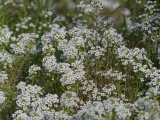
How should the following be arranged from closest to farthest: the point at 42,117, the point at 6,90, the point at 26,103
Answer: the point at 42,117 < the point at 26,103 < the point at 6,90

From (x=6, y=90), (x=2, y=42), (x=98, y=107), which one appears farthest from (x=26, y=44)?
(x=98, y=107)

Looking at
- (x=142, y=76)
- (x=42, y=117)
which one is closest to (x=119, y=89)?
(x=142, y=76)

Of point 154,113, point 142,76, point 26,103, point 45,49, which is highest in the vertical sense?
point 45,49

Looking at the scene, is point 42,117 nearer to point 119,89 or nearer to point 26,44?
point 119,89

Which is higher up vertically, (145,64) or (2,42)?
(2,42)

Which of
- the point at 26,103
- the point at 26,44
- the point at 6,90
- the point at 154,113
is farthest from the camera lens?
the point at 26,44

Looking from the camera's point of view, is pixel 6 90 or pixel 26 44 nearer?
pixel 6 90

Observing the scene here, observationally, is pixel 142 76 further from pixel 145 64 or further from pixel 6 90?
pixel 6 90
